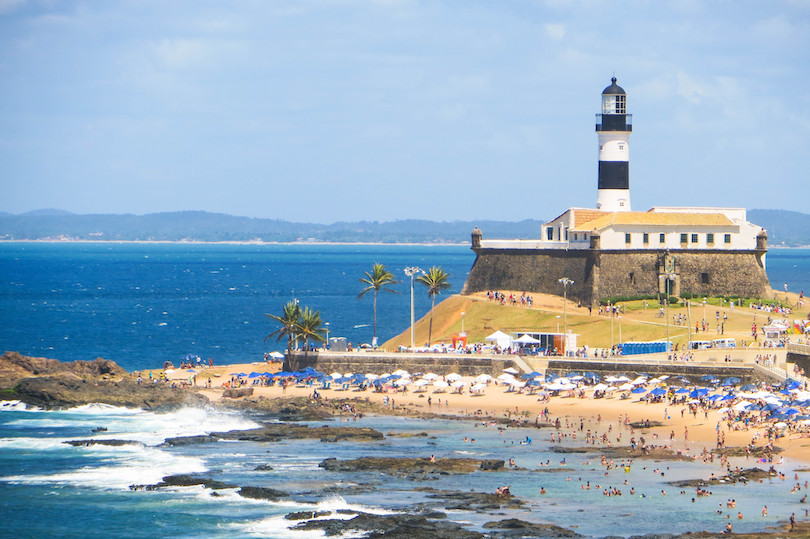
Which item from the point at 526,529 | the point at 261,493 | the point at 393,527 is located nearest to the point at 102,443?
the point at 261,493

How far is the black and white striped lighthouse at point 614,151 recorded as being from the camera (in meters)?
94.2

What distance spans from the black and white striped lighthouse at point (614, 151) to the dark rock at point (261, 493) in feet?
180

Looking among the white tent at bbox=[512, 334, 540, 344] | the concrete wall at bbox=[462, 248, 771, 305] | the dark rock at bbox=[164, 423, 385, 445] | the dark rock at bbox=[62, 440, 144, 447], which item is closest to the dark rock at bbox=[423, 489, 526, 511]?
the dark rock at bbox=[164, 423, 385, 445]

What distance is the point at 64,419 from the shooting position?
67.1 metres

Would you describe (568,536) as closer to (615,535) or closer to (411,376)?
(615,535)

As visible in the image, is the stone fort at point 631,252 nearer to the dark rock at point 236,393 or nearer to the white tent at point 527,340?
the white tent at point 527,340

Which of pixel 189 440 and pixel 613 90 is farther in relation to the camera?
pixel 613 90

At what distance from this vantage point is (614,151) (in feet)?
310

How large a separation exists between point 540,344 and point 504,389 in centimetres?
651

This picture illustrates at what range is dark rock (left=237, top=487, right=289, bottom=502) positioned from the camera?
47406mm

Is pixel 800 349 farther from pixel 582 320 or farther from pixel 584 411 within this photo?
pixel 582 320

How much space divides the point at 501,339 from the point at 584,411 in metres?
14.0

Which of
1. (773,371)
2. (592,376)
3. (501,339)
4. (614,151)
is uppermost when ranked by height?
(614,151)

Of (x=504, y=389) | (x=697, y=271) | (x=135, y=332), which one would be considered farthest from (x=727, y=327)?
(x=135, y=332)
